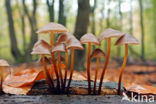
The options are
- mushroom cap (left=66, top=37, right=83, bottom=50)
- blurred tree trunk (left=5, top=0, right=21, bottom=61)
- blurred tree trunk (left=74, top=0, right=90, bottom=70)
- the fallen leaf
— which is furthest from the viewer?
blurred tree trunk (left=5, top=0, right=21, bottom=61)

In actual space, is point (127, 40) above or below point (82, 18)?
below

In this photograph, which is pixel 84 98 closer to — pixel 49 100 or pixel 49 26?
pixel 49 100

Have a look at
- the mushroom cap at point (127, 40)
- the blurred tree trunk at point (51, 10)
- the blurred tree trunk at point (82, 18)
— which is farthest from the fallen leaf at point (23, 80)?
the blurred tree trunk at point (82, 18)

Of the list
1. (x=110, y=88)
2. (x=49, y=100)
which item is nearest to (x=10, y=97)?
(x=49, y=100)

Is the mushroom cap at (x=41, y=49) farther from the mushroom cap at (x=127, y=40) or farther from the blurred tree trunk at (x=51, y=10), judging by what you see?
the blurred tree trunk at (x=51, y=10)

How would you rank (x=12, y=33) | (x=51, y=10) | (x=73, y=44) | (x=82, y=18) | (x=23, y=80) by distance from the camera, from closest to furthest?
(x=73, y=44) → (x=23, y=80) → (x=51, y=10) → (x=82, y=18) → (x=12, y=33)

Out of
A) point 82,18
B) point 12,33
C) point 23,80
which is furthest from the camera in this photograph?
point 12,33

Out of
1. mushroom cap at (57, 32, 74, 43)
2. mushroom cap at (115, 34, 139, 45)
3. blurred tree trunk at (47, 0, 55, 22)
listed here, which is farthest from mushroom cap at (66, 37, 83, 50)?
blurred tree trunk at (47, 0, 55, 22)

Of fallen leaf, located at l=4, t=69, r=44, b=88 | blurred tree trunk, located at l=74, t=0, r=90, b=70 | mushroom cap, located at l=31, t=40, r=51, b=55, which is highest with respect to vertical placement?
blurred tree trunk, located at l=74, t=0, r=90, b=70

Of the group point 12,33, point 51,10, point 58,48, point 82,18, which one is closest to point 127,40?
point 58,48

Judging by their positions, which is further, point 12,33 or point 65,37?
point 12,33

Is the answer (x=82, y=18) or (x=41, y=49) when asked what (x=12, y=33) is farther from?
(x=41, y=49)

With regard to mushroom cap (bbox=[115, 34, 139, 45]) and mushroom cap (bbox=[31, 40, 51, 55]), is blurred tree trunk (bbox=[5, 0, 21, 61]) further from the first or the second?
mushroom cap (bbox=[115, 34, 139, 45])
